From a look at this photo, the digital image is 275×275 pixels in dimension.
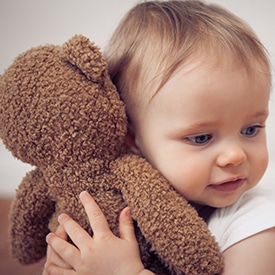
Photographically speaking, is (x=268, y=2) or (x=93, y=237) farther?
(x=268, y=2)

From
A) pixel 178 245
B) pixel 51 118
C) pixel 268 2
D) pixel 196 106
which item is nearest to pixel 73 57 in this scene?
pixel 51 118

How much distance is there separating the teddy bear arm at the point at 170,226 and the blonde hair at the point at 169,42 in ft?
0.48

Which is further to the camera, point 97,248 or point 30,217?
point 30,217

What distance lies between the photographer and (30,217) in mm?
816

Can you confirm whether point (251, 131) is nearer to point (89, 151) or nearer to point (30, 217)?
point (89, 151)

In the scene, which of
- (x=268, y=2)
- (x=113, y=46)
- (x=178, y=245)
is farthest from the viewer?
(x=268, y=2)

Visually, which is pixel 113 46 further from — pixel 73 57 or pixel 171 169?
pixel 171 169

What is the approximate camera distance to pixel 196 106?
691 millimetres

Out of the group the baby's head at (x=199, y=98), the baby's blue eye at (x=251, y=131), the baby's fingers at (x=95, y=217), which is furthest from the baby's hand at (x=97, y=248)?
the baby's blue eye at (x=251, y=131)

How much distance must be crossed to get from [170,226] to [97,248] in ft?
0.41

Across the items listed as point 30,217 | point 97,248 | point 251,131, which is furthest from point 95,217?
point 251,131

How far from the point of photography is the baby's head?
27.3 inches

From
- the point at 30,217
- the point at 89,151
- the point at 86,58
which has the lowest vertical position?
the point at 30,217

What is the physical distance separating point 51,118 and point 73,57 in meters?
0.10
